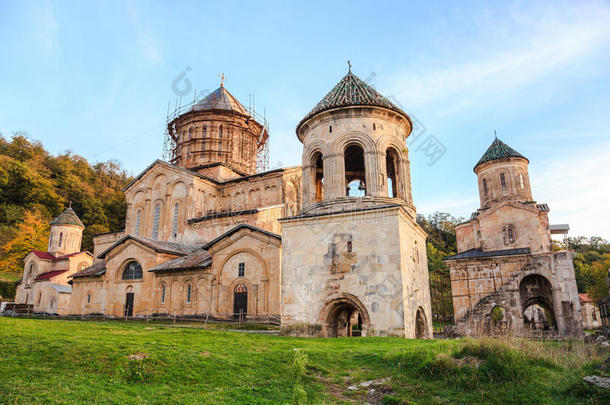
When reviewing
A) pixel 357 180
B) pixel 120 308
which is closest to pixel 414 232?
pixel 357 180

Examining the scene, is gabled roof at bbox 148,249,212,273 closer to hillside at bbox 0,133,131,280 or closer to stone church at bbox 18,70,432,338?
stone church at bbox 18,70,432,338

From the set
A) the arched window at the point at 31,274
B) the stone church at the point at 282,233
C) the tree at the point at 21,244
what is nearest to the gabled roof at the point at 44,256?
the arched window at the point at 31,274

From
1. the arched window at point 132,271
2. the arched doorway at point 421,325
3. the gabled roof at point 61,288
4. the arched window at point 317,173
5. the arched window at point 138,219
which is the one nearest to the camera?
the arched doorway at point 421,325

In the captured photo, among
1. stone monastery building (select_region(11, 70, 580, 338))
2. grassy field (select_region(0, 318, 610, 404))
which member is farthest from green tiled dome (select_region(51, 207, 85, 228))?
grassy field (select_region(0, 318, 610, 404))

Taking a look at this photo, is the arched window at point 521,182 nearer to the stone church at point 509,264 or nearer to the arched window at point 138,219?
the stone church at point 509,264

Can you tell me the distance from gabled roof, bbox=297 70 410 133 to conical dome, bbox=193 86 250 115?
16572 mm

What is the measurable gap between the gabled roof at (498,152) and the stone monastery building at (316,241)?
96 mm

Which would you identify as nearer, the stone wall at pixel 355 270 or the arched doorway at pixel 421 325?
the stone wall at pixel 355 270

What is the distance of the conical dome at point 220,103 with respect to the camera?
30745mm

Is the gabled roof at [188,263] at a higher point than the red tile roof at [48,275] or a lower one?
lower

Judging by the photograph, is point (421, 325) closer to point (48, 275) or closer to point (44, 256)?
point (48, 275)

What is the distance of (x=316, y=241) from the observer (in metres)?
13.7

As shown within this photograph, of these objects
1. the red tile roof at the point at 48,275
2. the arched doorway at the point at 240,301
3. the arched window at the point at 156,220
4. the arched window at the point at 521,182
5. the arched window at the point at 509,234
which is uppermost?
the arched window at the point at 521,182

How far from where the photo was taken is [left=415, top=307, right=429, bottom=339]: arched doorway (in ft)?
46.0
